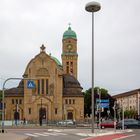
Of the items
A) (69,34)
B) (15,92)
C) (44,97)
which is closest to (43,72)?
(44,97)

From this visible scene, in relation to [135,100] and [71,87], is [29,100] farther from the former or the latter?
[135,100]

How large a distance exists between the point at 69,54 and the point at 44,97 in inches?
1249

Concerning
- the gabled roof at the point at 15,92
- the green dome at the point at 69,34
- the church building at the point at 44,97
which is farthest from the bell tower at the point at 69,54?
the gabled roof at the point at 15,92

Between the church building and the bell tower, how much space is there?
75.5ft

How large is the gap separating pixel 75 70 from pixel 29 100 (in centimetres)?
3196

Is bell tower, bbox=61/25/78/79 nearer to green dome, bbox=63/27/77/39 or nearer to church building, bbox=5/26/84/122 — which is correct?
green dome, bbox=63/27/77/39

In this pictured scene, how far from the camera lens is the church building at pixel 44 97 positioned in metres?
114

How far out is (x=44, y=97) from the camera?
11400 cm

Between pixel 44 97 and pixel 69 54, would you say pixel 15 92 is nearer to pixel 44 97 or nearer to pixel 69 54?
pixel 44 97

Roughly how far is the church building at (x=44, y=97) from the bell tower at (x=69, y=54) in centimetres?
2302

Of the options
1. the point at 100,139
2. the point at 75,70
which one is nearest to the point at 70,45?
the point at 75,70

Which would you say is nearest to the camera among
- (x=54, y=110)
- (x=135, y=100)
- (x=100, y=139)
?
(x=100, y=139)

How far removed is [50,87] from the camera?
11538 cm

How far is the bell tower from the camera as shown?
468 ft
